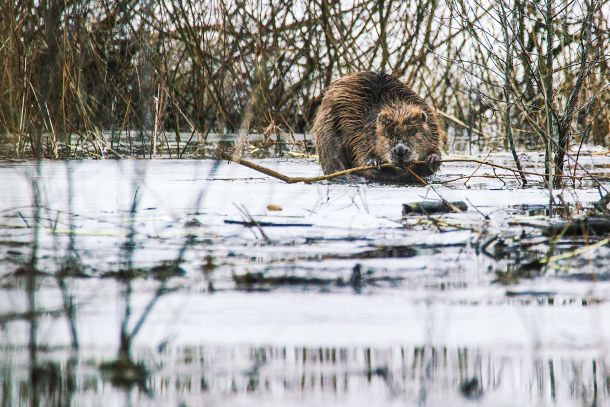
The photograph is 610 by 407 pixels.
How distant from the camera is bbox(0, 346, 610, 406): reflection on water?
137 cm

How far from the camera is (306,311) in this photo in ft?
6.13

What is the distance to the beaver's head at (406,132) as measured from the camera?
5.77 metres

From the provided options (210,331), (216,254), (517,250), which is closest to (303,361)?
(210,331)

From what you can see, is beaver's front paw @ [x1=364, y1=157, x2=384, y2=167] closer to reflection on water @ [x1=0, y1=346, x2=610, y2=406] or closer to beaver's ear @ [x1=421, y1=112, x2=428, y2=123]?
beaver's ear @ [x1=421, y1=112, x2=428, y2=123]

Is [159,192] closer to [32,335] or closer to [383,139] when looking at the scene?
[383,139]

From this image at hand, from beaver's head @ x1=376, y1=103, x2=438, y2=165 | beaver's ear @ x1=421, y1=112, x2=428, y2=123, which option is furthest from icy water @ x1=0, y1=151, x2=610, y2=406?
beaver's ear @ x1=421, y1=112, x2=428, y2=123

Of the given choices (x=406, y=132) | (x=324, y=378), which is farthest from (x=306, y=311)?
(x=406, y=132)

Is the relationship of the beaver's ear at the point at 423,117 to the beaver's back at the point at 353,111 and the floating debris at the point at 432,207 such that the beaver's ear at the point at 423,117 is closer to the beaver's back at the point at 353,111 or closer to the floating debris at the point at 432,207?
the beaver's back at the point at 353,111

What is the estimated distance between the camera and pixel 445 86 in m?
9.27

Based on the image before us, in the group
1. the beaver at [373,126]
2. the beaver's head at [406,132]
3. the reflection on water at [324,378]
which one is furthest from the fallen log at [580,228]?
the beaver's head at [406,132]

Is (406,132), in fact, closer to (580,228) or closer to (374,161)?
(374,161)

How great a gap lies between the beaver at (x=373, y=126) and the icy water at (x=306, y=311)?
2.57 metres

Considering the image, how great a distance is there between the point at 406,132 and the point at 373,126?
33cm

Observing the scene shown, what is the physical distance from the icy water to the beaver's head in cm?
254
